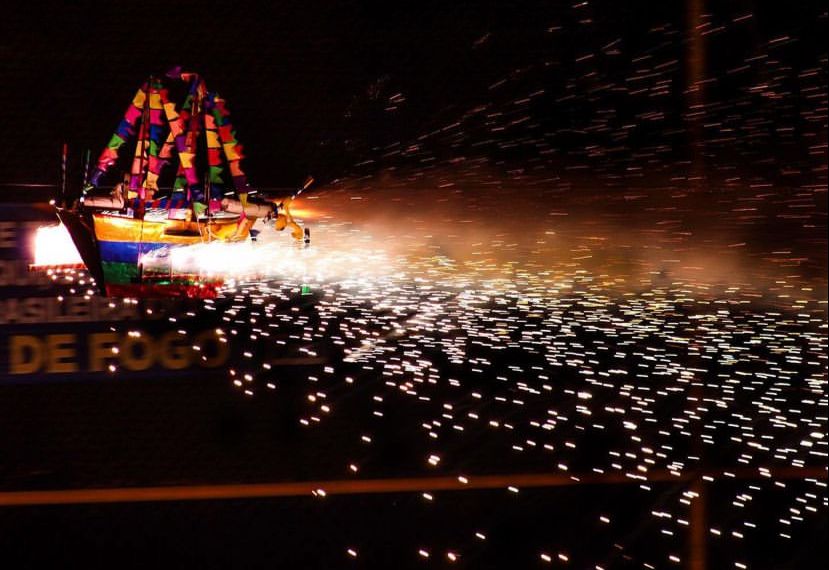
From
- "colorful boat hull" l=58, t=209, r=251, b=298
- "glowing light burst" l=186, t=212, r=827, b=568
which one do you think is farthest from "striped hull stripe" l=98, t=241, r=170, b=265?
"glowing light burst" l=186, t=212, r=827, b=568

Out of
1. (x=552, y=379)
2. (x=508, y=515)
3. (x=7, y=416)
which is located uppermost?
(x=552, y=379)

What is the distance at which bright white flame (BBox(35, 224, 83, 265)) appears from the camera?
2.18 meters

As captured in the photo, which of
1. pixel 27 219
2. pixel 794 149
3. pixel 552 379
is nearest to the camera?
pixel 27 219

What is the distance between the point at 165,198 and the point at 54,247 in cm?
28

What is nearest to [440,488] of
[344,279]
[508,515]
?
[508,515]

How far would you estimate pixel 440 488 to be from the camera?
233 centimetres

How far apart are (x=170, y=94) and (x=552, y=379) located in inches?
46.0

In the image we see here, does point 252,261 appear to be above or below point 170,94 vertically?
below

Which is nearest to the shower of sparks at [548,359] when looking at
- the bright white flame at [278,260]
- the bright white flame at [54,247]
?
the bright white flame at [278,260]

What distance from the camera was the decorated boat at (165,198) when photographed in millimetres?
2203

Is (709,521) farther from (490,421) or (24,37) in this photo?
(24,37)

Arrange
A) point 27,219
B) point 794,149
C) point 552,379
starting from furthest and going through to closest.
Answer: point 794,149
point 552,379
point 27,219

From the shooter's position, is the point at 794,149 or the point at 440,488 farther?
the point at 794,149

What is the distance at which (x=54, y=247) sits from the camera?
218 cm
